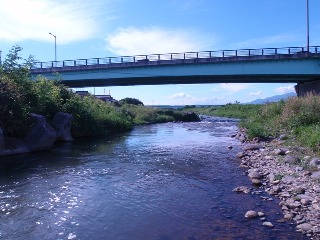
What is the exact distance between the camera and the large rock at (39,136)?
21469 mm

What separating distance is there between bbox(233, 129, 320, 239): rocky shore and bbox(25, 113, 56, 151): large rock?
492 inches

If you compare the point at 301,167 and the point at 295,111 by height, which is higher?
the point at 295,111

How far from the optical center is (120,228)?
819cm

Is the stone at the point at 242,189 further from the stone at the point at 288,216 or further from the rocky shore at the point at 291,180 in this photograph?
the stone at the point at 288,216

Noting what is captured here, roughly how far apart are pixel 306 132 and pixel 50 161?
46.8 feet

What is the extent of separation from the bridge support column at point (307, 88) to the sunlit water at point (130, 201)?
110 feet

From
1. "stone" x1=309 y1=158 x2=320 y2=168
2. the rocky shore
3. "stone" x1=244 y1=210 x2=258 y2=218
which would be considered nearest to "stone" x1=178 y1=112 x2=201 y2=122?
the rocky shore

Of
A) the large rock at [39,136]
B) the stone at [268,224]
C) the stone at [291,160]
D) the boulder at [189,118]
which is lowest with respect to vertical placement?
the stone at [268,224]

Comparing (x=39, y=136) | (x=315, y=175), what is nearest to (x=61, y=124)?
(x=39, y=136)

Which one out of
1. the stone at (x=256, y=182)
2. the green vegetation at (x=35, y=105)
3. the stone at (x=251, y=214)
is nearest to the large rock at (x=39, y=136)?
the green vegetation at (x=35, y=105)

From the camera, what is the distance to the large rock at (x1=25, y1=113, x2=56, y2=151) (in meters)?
21.5

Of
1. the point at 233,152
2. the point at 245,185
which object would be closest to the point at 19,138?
the point at 233,152

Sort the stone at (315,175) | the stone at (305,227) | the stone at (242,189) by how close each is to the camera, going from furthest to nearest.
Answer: the stone at (315,175)
the stone at (242,189)
the stone at (305,227)

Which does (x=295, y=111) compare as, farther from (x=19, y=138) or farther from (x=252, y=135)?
(x=19, y=138)
